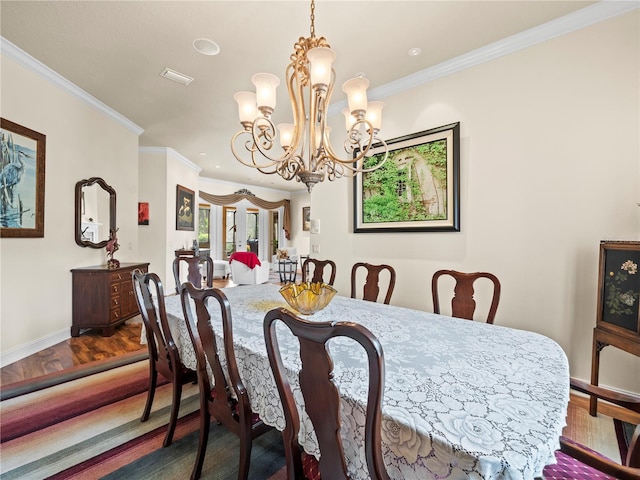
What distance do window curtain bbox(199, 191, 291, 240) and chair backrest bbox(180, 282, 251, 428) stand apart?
7342mm

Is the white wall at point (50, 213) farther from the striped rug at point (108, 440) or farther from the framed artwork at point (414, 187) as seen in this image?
the framed artwork at point (414, 187)

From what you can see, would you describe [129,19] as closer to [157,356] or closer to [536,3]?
[157,356]

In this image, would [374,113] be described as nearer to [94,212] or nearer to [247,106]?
[247,106]

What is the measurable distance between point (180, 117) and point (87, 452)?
380cm

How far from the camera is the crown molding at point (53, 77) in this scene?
2.59m

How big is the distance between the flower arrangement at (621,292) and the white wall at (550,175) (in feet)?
0.80

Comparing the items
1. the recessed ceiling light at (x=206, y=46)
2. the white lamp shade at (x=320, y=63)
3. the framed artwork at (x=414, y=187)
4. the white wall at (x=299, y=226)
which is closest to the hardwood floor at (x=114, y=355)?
the framed artwork at (x=414, y=187)

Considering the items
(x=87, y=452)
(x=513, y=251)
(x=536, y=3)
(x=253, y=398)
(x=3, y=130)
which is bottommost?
(x=87, y=452)

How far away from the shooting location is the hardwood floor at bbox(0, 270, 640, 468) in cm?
171

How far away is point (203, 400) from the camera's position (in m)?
1.41

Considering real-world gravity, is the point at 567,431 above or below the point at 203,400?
below

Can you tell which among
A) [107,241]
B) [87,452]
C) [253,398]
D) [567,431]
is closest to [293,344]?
[253,398]

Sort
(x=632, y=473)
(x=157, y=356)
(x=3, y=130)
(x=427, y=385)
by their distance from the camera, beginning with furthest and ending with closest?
(x=3, y=130) → (x=157, y=356) → (x=427, y=385) → (x=632, y=473)

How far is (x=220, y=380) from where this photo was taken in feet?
4.20
